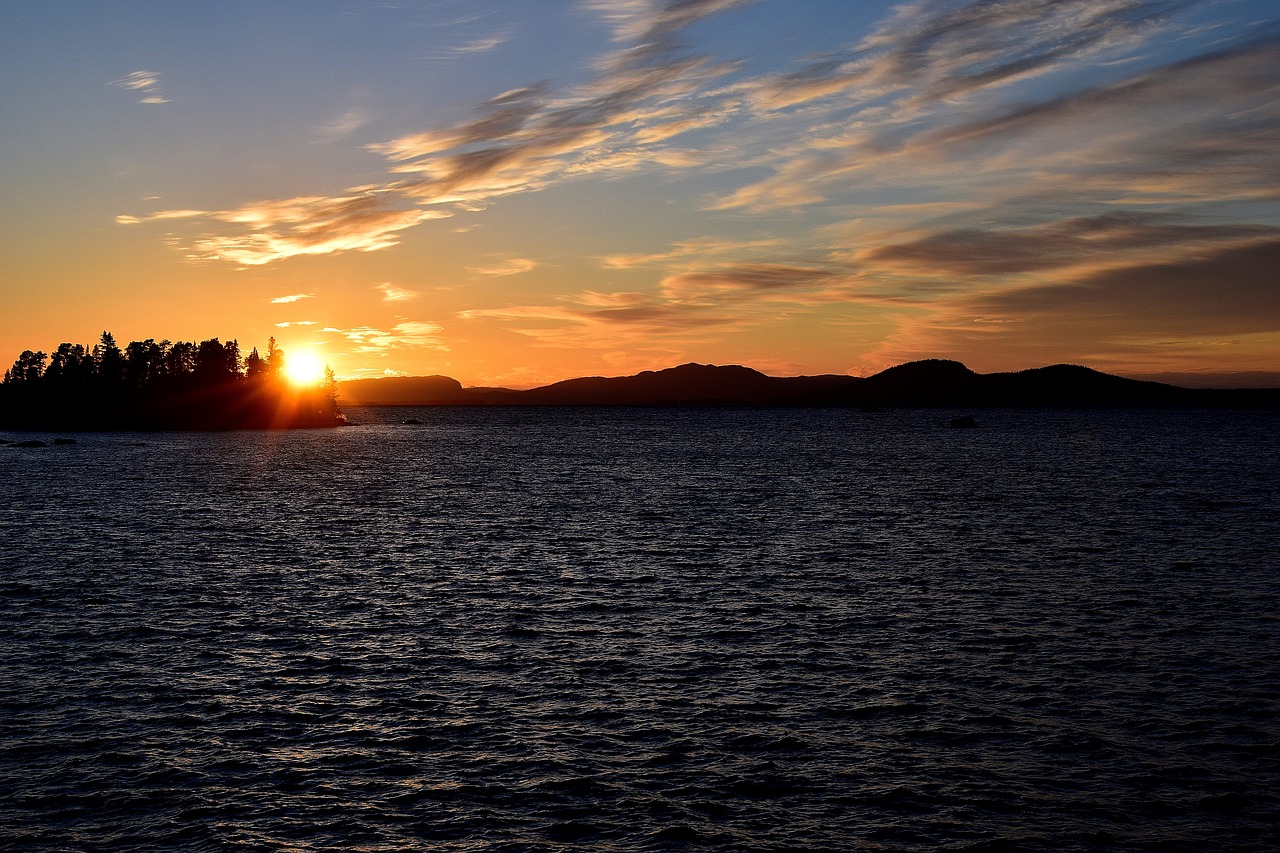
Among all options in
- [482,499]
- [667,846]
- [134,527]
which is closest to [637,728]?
[667,846]

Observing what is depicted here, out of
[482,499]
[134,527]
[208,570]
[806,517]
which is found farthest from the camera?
[482,499]

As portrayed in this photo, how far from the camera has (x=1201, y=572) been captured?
163 ft

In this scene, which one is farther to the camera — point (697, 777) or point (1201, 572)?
point (1201, 572)

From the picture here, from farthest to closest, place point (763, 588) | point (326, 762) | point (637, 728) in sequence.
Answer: point (763, 588), point (637, 728), point (326, 762)

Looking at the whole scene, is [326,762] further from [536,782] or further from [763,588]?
[763,588]

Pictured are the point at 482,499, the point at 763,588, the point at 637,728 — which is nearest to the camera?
the point at 637,728

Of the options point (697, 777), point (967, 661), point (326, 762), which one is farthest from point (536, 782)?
point (967, 661)

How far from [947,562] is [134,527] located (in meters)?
57.2

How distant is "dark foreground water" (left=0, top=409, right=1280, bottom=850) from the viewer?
2130 centimetres

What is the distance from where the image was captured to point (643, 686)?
30.8 metres

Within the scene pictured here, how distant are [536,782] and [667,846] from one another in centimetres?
454

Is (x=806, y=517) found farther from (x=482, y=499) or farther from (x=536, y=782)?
(x=536, y=782)

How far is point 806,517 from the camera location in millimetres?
75938

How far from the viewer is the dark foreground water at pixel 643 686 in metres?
21.3
